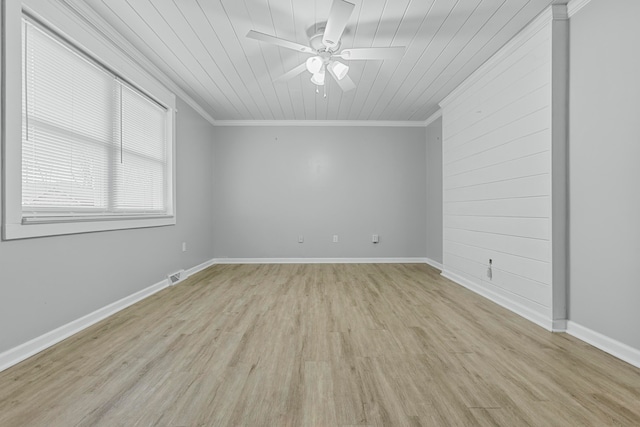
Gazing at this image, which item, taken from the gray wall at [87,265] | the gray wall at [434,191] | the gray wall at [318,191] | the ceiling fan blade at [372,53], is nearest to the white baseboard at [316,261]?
the gray wall at [318,191]

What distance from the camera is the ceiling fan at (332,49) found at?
6.69ft

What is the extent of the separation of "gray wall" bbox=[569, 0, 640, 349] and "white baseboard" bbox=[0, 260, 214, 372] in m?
3.59

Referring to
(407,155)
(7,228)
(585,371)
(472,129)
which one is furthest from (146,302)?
(407,155)

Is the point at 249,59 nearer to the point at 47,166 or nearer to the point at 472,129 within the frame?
the point at 47,166

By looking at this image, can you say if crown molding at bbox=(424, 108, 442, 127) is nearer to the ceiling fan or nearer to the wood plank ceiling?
the wood plank ceiling

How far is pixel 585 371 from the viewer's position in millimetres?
1650

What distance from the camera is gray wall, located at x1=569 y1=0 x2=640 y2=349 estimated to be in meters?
1.76

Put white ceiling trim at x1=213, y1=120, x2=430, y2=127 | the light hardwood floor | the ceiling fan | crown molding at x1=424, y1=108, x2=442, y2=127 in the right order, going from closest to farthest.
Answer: the light hardwood floor → the ceiling fan → crown molding at x1=424, y1=108, x2=442, y2=127 → white ceiling trim at x1=213, y1=120, x2=430, y2=127

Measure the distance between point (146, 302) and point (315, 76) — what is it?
2714mm

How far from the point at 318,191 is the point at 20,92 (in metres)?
3.87

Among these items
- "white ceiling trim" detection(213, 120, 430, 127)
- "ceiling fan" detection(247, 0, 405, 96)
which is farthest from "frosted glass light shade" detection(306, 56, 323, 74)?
"white ceiling trim" detection(213, 120, 430, 127)

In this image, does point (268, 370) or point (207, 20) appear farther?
point (207, 20)

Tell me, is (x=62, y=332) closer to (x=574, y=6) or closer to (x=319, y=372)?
(x=319, y=372)

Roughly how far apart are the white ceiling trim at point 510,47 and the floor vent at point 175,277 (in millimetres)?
4185
